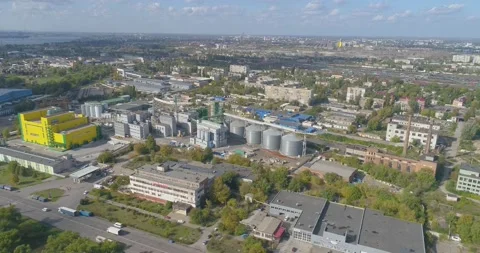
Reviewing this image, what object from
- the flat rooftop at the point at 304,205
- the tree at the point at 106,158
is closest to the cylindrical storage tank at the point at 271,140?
the flat rooftop at the point at 304,205

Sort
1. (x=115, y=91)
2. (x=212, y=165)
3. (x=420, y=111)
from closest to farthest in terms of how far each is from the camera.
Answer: (x=212, y=165) < (x=420, y=111) < (x=115, y=91)

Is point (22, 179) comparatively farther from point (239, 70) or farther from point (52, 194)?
point (239, 70)

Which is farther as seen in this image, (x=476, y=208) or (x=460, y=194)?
(x=460, y=194)

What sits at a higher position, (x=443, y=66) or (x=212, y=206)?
(x=443, y=66)

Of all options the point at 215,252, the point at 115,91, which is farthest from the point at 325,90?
the point at 215,252

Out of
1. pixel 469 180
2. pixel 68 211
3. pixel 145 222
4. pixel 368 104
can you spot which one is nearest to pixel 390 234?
pixel 469 180

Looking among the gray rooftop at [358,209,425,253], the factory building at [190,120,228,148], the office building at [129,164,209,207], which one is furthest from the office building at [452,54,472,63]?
the office building at [129,164,209,207]

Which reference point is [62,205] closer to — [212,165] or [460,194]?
[212,165]
